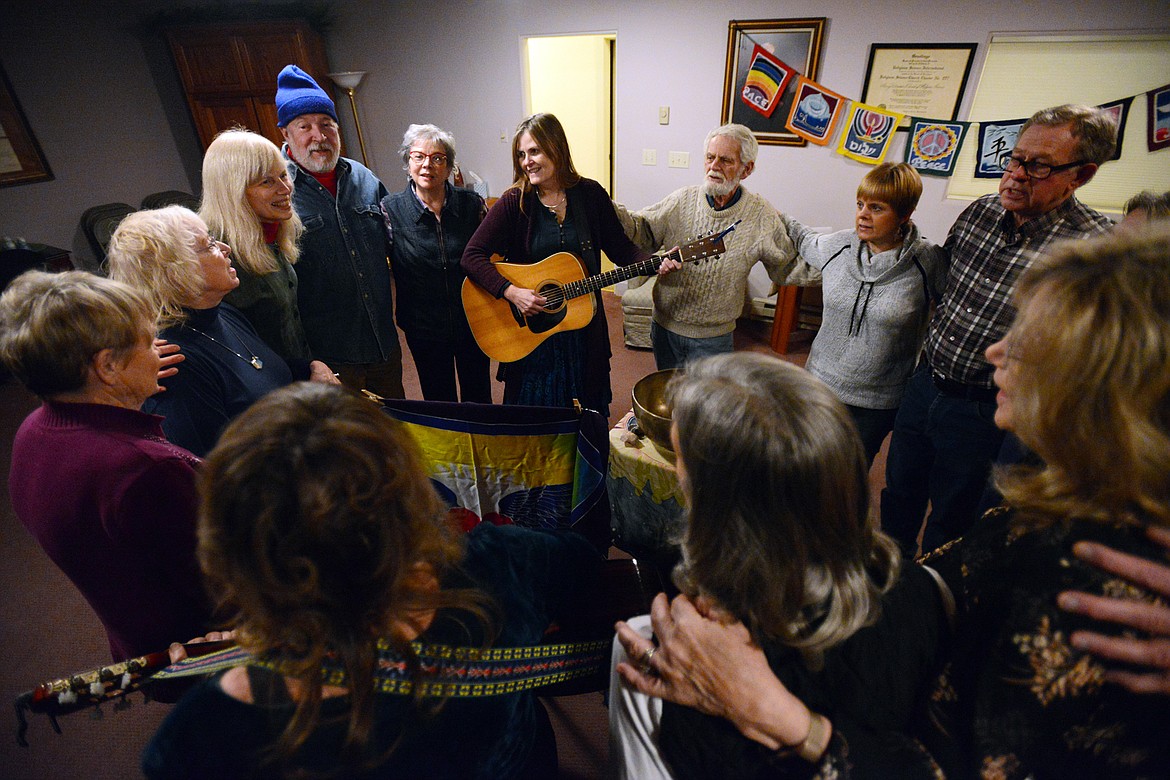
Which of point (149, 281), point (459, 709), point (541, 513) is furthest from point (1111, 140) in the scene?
point (149, 281)

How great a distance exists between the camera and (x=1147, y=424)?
1.84ft

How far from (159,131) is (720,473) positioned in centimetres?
694

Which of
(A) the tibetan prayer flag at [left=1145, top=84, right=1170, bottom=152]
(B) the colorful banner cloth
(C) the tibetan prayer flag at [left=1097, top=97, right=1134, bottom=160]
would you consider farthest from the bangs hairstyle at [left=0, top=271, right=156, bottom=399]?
(A) the tibetan prayer flag at [left=1145, top=84, right=1170, bottom=152]

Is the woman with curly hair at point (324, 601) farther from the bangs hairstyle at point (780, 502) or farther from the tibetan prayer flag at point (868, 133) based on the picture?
the tibetan prayer flag at point (868, 133)

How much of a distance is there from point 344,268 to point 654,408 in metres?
1.33

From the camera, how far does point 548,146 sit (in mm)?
1994

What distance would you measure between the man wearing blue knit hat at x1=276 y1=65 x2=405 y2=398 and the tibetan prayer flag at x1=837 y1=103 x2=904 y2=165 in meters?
3.16

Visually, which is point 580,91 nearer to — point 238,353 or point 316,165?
point 316,165

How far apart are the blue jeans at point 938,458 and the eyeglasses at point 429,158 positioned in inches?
77.3

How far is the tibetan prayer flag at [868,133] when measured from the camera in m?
3.44

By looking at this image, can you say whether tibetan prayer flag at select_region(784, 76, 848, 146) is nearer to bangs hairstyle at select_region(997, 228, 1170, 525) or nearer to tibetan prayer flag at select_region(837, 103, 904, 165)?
tibetan prayer flag at select_region(837, 103, 904, 165)

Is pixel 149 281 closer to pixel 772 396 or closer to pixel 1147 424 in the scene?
pixel 772 396

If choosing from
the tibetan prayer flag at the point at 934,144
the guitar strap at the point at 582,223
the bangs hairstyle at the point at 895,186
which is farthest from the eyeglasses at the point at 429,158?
the tibetan prayer flag at the point at 934,144

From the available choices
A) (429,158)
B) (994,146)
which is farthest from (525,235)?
(994,146)
